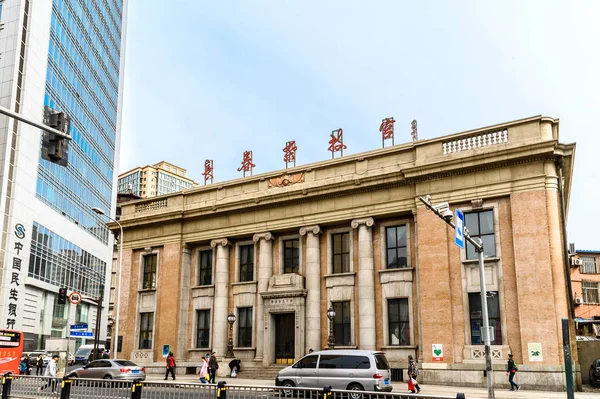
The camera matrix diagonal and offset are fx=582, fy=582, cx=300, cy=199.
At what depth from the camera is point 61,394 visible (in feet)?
55.7

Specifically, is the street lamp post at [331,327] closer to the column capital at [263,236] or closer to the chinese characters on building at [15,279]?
the column capital at [263,236]

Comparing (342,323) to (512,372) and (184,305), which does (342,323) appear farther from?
(184,305)

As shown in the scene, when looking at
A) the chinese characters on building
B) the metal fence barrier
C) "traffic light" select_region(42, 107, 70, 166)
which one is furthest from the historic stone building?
the chinese characters on building

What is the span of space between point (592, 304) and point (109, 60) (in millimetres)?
73341

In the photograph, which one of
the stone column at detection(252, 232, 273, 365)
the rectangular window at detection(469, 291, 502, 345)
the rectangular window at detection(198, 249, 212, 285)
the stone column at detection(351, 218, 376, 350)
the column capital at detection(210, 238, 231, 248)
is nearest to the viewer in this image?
the rectangular window at detection(469, 291, 502, 345)

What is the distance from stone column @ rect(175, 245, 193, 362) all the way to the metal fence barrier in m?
17.8

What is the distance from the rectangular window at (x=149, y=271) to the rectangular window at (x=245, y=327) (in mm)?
7286

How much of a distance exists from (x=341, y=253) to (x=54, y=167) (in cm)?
4464

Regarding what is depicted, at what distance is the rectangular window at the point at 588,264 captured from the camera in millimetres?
68688

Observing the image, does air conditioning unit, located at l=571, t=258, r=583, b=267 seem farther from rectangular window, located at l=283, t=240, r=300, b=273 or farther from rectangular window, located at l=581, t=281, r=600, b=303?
rectangular window, located at l=283, t=240, r=300, b=273

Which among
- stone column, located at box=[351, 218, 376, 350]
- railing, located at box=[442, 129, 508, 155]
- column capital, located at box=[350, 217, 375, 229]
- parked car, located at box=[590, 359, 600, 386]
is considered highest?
railing, located at box=[442, 129, 508, 155]

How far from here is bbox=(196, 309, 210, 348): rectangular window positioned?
123ft

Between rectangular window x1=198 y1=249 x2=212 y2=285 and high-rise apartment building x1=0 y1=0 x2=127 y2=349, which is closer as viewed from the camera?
rectangular window x1=198 y1=249 x2=212 y2=285

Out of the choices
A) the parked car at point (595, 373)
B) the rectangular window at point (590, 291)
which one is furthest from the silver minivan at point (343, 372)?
the rectangular window at point (590, 291)
